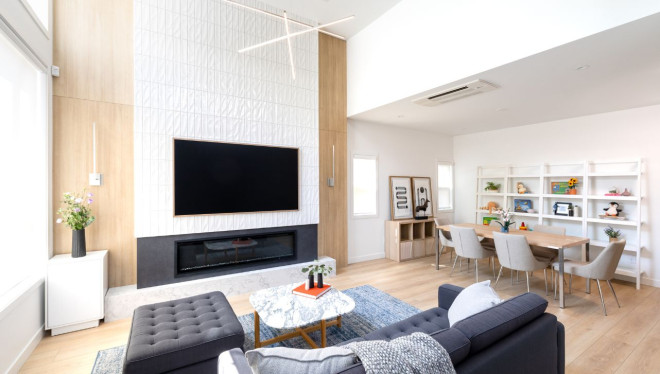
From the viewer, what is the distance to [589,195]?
4.62 meters

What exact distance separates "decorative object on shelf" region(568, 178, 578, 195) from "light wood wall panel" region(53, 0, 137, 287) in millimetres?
6693

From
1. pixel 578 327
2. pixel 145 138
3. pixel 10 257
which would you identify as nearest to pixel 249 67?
pixel 145 138

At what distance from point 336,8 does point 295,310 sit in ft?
13.2

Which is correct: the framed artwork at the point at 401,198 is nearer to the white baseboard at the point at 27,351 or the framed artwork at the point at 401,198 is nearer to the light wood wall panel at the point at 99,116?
the light wood wall panel at the point at 99,116

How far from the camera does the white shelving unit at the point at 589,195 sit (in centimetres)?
425

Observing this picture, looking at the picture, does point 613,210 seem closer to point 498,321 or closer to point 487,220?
point 487,220

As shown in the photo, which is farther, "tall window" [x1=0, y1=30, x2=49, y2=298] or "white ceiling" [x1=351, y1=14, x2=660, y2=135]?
"white ceiling" [x1=351, y1=14, x2=660, y2=135]

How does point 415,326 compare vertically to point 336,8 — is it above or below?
below

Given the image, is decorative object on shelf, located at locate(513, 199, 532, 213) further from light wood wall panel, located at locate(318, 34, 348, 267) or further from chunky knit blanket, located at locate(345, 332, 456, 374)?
chunky knit blanket, located at locate(345, 332, 456, 374)

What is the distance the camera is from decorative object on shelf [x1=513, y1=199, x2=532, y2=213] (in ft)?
18.3

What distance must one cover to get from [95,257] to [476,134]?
705cm

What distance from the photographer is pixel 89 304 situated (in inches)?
111

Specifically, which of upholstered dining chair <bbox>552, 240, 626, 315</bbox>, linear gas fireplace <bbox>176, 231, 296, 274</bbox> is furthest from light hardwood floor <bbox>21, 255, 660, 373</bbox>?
linear gas fireplace <bbox>176, 231, 296, 274</bbox>

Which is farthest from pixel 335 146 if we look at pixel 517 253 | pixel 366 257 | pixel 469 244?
pixel 517 253
